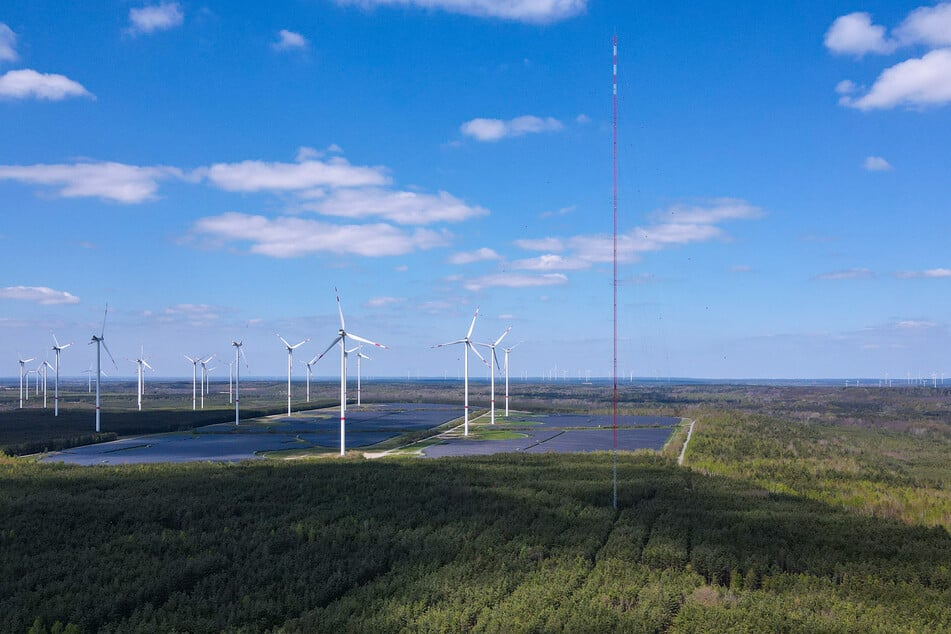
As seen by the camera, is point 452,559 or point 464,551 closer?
point 452,559

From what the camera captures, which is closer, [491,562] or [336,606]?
[336,606]

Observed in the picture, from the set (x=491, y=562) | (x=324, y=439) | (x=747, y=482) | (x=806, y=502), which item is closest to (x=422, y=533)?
(x=491, y=562)

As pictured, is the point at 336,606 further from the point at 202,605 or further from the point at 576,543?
the point at 576,543
